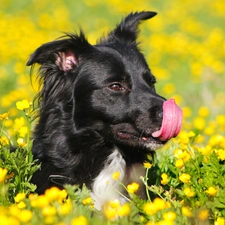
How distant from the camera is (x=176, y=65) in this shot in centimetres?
1249

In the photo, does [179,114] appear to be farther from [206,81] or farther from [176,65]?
[176,65]

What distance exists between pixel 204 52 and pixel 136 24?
22.1 ft

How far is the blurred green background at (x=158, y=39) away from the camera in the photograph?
928cm

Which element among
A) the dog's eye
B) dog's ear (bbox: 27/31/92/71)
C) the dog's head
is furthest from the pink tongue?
dog's ear (bbox: 27/31/92/71)

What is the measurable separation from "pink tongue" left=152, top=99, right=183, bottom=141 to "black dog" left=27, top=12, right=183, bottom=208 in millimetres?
90

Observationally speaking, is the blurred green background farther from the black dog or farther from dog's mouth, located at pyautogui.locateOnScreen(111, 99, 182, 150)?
dog's mouth, located at pyautogui.locateOnScreen(111, 99, 182, 150)

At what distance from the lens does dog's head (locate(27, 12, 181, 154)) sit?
14.7 ft

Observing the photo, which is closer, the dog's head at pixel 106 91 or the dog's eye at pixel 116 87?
the dog's head at pixel 106 91

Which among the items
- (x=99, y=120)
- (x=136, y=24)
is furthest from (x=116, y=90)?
(x=136, y=24)

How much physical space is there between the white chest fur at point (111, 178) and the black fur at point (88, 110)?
0.03m

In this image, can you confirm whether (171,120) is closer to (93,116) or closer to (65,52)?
(93,116)

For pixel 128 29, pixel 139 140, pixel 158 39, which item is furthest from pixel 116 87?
pixel 158 39

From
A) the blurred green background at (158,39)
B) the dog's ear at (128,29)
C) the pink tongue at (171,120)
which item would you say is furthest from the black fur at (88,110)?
the blurred green background at (158,39)

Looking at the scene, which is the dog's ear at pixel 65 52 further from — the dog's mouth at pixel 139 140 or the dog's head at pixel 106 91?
the dog's mouth at pixel 139 140
